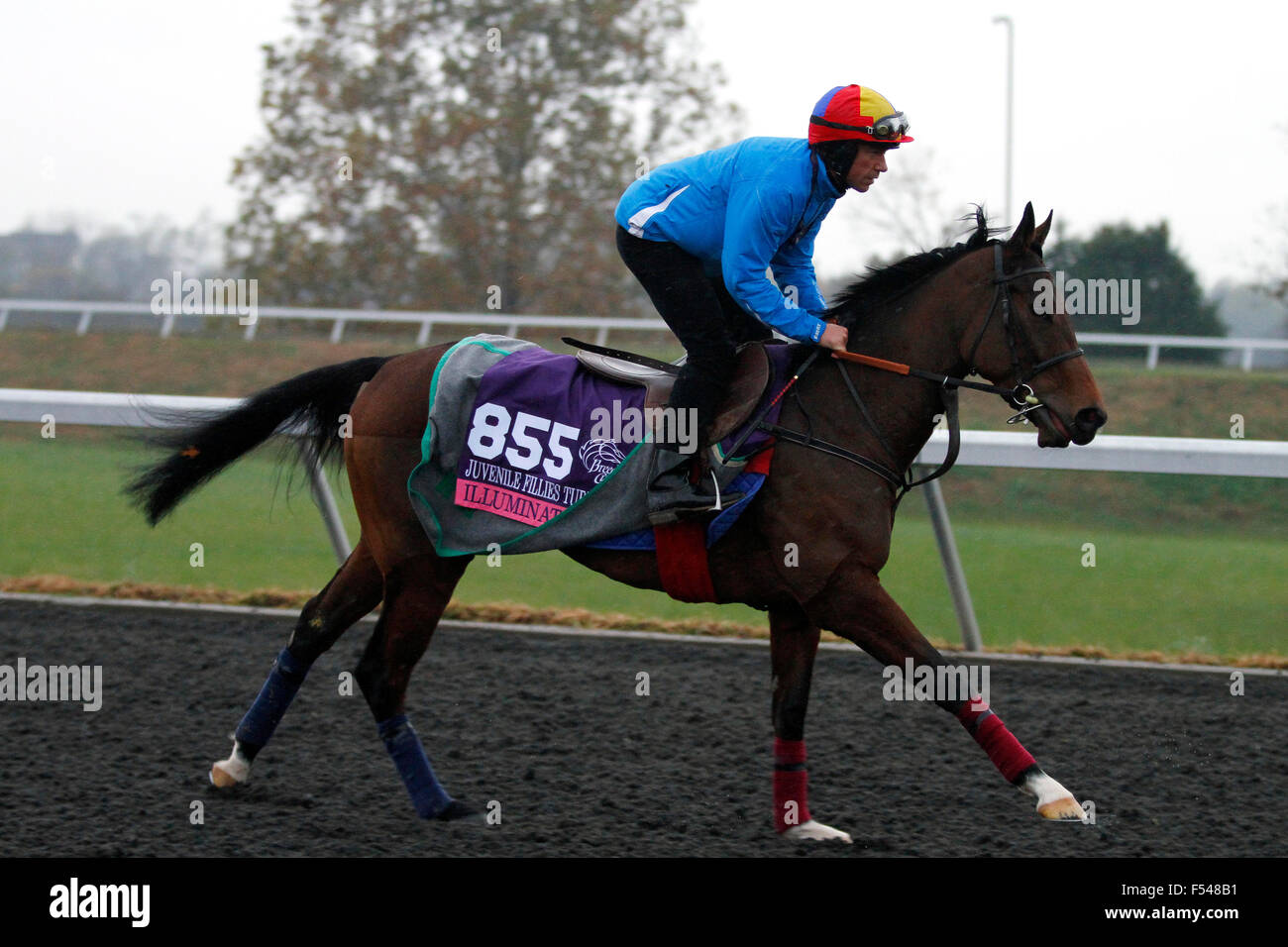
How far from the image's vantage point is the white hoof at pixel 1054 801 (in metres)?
3.63

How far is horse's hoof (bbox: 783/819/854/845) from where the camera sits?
398cm

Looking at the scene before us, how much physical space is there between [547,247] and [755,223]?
48.1 ft

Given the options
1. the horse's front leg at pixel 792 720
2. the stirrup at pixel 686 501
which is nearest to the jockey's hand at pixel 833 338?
the stirrup at pixel 686 501

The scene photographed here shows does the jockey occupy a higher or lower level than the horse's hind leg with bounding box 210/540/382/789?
higher

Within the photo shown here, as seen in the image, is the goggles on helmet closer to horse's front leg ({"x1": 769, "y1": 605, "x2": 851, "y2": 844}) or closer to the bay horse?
the bay horse

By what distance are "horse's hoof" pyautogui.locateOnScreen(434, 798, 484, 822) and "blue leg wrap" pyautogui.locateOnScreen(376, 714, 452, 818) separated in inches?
0.5

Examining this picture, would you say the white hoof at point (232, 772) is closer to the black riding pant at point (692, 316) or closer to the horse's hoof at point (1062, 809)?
A: the black riding pant at point (692, 316)

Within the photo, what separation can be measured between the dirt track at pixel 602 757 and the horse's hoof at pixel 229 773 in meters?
0.05

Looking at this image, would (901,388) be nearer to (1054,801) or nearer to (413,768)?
(1054,801)

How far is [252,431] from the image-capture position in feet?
16.1

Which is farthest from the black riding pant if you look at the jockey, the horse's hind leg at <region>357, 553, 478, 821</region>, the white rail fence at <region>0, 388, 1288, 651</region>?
the white rail fence at <region>0, 388, 1288, 651</region>

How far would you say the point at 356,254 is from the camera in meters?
18.5

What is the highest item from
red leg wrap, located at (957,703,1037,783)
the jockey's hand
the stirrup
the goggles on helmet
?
the goggles on helmet
